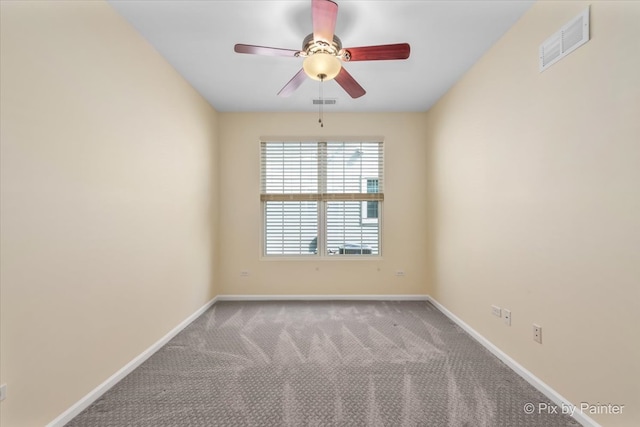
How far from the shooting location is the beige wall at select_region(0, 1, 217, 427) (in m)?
1.45

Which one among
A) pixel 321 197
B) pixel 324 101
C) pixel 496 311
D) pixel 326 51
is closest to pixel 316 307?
pixel 321 197

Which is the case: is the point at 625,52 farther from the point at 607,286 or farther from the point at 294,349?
the point at 294,349

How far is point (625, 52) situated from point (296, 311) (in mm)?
3645

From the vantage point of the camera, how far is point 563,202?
1.81 meters

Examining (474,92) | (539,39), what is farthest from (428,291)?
(539,39)

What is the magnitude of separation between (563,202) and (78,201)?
313 cm

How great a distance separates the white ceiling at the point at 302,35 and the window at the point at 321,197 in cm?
99

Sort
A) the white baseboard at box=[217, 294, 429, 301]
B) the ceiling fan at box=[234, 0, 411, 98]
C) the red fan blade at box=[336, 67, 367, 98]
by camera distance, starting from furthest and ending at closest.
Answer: the white baseboard at box=[217, 294, 429, 301] < the red fan blade at box=[336, 67, 367, 98] < the ceiling fan at box=[234, 0, 411, 98]

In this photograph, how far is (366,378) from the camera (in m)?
2.16

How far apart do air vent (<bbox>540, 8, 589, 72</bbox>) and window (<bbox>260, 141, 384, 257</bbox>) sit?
2424 millimetres

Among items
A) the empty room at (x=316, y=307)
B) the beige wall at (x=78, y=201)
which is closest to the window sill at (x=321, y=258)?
the empty room at (x=316, y=307)

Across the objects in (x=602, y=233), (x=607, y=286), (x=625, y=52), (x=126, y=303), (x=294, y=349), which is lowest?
(x=294, y=349)

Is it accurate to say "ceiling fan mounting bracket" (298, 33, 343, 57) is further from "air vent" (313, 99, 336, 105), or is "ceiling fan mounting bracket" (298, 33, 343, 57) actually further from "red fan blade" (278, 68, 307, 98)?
"air vent" (313, 99, 336, 105)

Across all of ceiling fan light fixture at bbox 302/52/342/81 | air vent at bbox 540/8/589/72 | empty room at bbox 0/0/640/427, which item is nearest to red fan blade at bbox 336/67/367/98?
empty room at bbox 0/0/640/427
